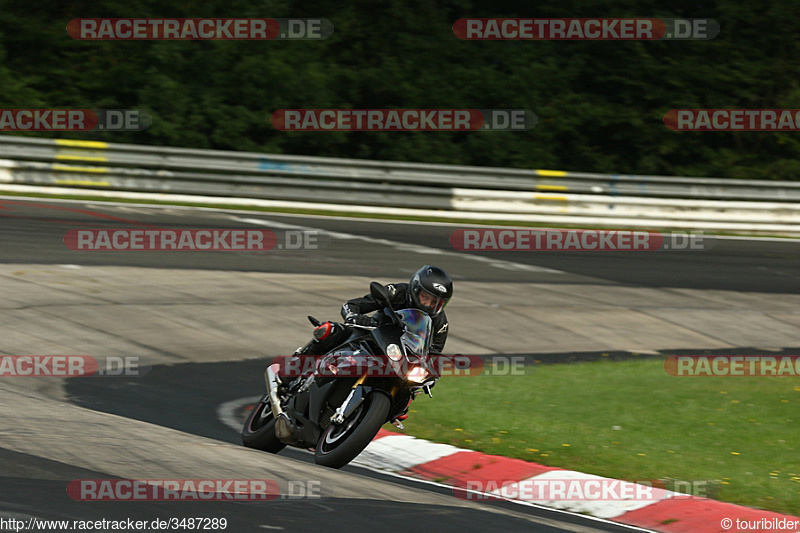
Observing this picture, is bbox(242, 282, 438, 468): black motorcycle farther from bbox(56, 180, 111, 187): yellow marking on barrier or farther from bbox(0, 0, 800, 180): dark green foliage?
bbox(0, 0, 800, 180): dark green foliage

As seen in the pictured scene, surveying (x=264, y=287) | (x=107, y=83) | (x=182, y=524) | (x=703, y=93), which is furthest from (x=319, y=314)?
(x=703, y=93)

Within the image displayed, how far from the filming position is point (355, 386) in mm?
7301

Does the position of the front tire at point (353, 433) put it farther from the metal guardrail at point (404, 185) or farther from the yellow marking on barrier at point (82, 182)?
the yellow marking on barrier at point (82, 182)

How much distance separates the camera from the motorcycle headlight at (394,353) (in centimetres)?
709

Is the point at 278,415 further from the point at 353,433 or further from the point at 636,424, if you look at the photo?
the point at 636,424

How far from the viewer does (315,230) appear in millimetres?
18516

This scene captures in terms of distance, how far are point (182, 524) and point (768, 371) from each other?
8683 mm

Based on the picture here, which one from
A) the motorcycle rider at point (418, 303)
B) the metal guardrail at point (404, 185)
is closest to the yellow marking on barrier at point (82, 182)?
the metal guardrail at point (404, 185)

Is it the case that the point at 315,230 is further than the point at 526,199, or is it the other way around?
the point at 526,199

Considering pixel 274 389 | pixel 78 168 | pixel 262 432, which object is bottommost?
pixel 262 432

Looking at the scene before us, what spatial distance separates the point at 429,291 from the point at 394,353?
541mm

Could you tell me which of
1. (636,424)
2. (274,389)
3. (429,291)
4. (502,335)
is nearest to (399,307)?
(429,291)

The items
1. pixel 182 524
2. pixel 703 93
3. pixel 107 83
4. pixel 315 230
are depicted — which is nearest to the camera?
pixel 182 524

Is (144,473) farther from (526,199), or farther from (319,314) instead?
(526,199)
